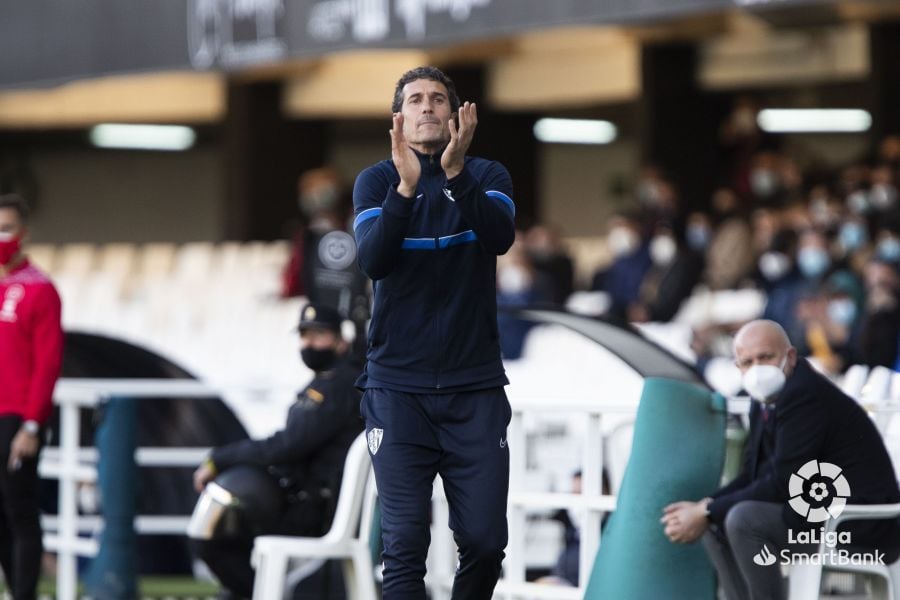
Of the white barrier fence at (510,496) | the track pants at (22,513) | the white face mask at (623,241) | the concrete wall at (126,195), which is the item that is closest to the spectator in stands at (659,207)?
the white face mask at (623,241)

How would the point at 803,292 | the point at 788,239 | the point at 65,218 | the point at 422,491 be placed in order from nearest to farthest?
1. the point at 422,491
2. the point at 803,292
3. the point at 788,239
4. the point at 65,218

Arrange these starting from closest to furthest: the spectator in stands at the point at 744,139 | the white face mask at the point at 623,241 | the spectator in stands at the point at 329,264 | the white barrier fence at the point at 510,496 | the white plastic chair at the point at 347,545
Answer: the white barrier fence at the point at 510,496, the white plastic chair at the point at 347,545, the spectator in stands at the point at 329,264, the white face mask at the point at 623,241, the spectator in stands at the point at 744,139

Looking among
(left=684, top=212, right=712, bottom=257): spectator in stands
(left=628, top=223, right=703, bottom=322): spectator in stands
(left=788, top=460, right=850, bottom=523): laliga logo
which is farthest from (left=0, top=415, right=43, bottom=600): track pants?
(left=684, top=212, right=712, bottom=257): spectator in stands

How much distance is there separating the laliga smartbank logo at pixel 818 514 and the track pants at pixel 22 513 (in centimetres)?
324

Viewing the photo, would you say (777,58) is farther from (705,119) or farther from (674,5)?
(674,5)

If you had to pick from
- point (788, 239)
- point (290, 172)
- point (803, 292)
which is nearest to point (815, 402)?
point (803, 292)

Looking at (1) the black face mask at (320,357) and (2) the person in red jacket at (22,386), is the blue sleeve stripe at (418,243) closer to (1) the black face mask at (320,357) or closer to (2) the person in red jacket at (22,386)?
(1) the black face mask at (320,357)

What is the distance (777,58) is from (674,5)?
7839 mm

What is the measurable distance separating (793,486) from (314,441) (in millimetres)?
2107

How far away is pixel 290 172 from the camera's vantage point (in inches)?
940

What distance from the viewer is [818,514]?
20.9 feet

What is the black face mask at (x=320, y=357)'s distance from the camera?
7855 mm

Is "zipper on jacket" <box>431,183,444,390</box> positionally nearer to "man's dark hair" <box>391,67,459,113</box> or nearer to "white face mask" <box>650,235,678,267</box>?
"man's dark hair" <box>391,67,459,113</box>

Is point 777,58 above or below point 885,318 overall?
above
